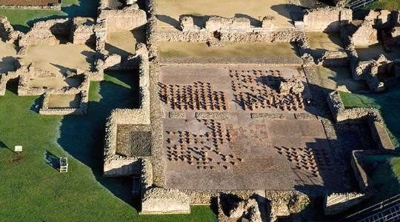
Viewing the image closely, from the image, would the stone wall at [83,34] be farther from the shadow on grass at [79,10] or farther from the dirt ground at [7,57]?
the dirt ground at [7,57]

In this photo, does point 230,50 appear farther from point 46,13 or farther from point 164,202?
point 164,202

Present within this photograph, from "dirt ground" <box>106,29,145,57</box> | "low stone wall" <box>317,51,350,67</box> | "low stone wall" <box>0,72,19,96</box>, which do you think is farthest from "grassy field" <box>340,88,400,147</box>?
"low stone wall" <box>0,72,19,96</box>

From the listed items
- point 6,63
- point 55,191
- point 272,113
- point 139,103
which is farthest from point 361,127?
point 6,63

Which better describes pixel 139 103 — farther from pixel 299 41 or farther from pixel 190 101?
pixel 299 41

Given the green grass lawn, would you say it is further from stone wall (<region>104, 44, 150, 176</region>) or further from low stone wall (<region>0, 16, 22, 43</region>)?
low stone wall (<region>0, 16, 22, 43</region>)

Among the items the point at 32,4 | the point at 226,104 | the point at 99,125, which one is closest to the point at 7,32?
the point at 32,4
